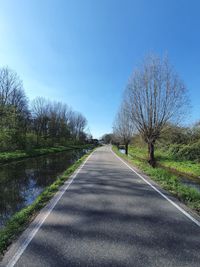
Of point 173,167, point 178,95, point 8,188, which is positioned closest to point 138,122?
point 178,95

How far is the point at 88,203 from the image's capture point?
570cm

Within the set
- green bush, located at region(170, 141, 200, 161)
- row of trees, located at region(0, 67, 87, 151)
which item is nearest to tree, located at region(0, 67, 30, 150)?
row of trees, located at region(0, 67, 87, 151)

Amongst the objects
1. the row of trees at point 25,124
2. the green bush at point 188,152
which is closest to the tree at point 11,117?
the row of trees at point 25,124

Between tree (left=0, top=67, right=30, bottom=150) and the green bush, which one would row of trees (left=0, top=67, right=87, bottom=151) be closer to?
tree (left=0, top=67, right=30, bottom=150)

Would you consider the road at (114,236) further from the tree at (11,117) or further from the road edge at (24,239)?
the tree at (11,117)

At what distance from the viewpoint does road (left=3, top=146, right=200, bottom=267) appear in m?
2.88

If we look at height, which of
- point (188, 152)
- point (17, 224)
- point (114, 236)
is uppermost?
point (188, 152)

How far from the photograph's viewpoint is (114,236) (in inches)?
142

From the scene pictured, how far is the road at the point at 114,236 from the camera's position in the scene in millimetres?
2881

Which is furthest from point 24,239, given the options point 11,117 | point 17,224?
point 11,117

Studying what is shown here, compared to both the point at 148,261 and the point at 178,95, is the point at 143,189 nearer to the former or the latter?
the point at 148,261

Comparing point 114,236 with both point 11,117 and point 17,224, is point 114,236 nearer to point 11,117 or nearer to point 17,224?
point 17,224

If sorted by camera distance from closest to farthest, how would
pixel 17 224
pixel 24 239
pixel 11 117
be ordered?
pixel 24 239
pixel 17 224
pixel 11 117

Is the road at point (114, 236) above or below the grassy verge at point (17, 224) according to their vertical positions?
above
